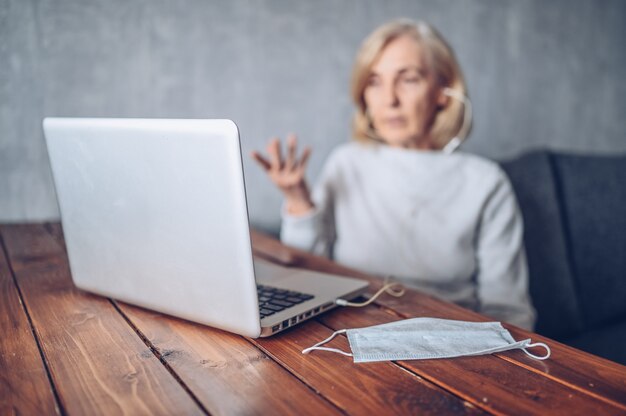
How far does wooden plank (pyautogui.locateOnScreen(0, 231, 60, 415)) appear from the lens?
543 mm

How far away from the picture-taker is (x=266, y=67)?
169cm

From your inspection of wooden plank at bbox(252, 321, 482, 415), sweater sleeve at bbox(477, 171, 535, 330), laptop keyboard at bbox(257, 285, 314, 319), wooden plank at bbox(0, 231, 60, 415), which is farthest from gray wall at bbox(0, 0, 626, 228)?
wooden plank at bbox(252, 321, 482, 415)

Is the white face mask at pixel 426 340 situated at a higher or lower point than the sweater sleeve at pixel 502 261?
higher

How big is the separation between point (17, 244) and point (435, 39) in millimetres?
1122

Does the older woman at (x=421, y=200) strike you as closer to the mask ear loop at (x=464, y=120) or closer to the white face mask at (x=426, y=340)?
the mask ear loop at (x=464, y=120)

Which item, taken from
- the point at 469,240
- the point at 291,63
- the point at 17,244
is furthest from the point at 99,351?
the point at 291,63

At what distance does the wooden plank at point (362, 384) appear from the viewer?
54 centimetres

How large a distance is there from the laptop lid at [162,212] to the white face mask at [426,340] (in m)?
0.14

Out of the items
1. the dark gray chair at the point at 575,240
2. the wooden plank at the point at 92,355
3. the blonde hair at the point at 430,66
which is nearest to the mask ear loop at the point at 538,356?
the wooden plank at the point at 92,355

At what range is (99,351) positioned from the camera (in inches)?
26.5

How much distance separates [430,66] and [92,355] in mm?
1093

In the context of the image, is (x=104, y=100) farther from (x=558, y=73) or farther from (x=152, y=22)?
(x=558, y=73)

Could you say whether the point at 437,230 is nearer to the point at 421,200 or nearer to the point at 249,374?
the point at 421,200

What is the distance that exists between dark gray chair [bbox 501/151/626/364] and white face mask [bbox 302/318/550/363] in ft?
3.25
